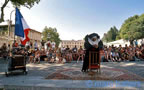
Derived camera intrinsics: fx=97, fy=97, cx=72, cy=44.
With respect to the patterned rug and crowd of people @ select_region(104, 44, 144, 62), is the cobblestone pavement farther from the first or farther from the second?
crowd of people @ select_region(104, 44, 144, 62)

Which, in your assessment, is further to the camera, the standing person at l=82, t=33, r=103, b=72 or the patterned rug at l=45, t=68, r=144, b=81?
the standing person at l=82, t=33, r=103, b=72

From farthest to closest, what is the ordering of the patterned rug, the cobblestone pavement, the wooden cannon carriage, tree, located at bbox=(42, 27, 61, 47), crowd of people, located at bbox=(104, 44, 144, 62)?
tree, located at bbox=(42, 27, 61, 47) → crowd of people, located at bbox=(104, 44, 144, 62) → the cobblestone pavement → the wooden cannon carriage → the patterned rug

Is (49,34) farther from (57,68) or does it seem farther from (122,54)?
(57,68)

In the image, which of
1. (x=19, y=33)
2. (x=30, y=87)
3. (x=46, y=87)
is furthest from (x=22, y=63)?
(x=46, y=87)

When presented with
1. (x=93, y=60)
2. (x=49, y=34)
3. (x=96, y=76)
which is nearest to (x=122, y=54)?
(x=93, y=60)

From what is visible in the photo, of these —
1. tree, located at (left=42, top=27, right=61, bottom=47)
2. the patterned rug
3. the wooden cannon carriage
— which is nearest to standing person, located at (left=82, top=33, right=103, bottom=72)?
the wooden cannon carriage

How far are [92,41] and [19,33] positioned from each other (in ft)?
15.0

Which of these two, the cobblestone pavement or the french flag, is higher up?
the french flag

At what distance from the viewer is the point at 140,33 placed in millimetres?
45594

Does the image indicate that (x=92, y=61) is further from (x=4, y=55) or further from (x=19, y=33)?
(x=4, y=55)

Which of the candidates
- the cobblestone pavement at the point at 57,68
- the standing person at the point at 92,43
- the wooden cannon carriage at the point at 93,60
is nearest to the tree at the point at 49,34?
the cobblestone pavement at the point at 57,68

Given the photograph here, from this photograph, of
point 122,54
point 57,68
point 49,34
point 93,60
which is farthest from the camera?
point 49,34

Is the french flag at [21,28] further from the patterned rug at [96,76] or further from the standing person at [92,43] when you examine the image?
the standing person at [92,43]

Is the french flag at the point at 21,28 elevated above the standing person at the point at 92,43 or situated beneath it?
elevated above
